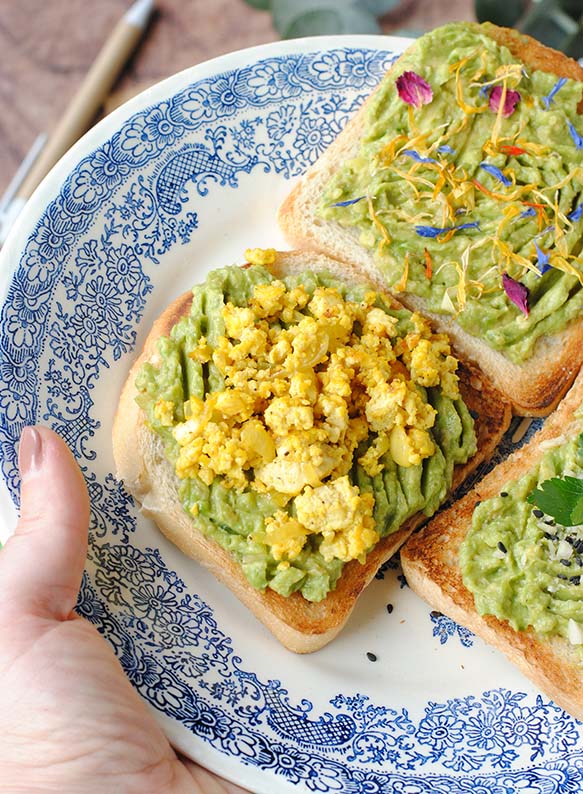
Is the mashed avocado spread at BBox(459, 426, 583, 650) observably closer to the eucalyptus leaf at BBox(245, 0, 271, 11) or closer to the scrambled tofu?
the scrambled tofu

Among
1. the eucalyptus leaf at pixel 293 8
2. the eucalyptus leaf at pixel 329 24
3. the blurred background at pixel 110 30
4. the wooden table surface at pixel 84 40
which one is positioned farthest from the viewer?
the wooden table surface at pixel 84 40

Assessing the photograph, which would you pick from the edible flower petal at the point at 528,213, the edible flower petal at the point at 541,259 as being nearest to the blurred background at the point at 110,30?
the edible flower petal at the point at 528,213

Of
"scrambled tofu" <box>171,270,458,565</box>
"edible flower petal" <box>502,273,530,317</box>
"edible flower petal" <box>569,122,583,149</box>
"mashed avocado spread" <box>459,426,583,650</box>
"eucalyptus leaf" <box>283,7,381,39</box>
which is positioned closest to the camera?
"scrambled tofu" <box>171,270,458,565</box>

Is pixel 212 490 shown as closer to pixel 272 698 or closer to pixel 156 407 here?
pixel 156 407

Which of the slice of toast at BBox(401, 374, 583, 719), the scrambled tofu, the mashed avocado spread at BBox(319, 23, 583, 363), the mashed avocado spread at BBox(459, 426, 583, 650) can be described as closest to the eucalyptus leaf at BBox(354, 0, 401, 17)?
the mashed avocado spread at BBox(319, 23, 583, 363)

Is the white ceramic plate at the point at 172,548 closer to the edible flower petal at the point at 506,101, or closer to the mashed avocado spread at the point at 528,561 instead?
the mashed avocado spread at the point at 528,561

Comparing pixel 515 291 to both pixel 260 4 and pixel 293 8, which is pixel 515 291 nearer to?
pixel 293 8
